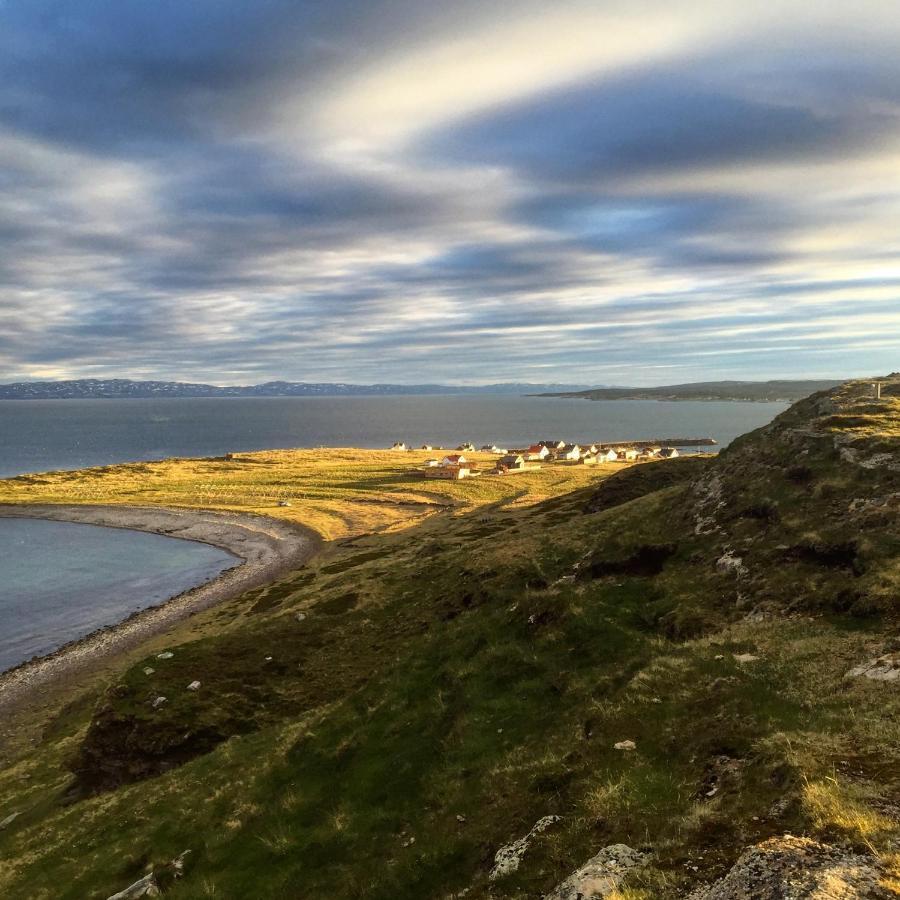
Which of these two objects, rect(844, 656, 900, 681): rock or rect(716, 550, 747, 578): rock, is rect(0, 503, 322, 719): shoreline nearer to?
rect(716, 550, 747, 578): rock

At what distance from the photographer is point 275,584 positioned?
68.5 meters

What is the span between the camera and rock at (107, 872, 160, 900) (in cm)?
1636

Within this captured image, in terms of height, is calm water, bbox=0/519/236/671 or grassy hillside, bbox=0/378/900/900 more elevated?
grassy hillside, bbox=0/378/900/900

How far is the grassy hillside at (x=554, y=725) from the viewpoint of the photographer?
10.8 m

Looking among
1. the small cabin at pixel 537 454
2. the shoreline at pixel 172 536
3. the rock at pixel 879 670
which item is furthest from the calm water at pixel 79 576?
the small cabin at pixel 537 454

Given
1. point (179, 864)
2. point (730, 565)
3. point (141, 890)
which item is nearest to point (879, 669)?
point (730, 565)

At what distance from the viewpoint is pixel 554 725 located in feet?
55.5

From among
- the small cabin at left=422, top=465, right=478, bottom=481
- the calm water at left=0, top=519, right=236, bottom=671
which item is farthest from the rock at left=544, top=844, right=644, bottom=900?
the small cabin at left=422, top=465, right=478, bottom=481

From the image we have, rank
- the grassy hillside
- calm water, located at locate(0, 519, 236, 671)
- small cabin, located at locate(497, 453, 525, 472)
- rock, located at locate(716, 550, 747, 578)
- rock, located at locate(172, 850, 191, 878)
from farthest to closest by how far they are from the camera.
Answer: small cabin, located at locate(497, 453, 525, 472)
calm water, located at locate(0, 519, 236, 671)
rock, located at locate(716, 550, 747, 578)
rock, located at locate(172, 850, 191, 878)
the grassy hillside

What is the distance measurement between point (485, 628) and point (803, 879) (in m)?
20.0

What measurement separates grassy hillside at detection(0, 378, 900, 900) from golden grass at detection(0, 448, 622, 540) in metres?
64.4

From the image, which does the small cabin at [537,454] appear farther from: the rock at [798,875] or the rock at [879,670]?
the rock at [798,875]

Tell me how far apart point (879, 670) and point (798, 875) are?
9.60 meters

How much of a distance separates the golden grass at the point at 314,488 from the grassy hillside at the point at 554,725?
211ft
